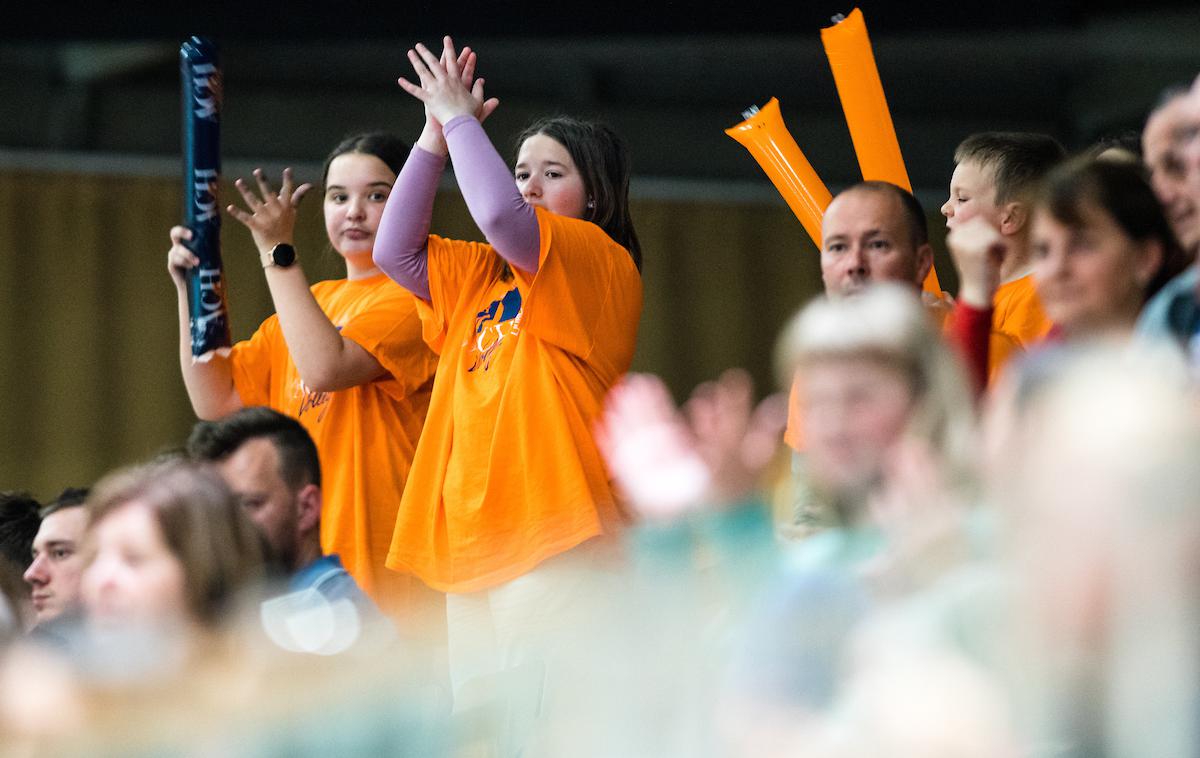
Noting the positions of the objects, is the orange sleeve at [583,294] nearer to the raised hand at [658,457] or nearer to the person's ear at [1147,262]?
the raised hand at [658,457]

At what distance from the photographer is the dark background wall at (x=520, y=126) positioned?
16.8 feet

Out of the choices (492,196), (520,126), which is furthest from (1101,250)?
(520,126)

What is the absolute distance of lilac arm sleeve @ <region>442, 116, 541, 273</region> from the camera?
242 cm

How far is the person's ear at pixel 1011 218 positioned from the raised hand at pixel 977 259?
1.52ft

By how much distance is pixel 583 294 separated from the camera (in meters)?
2.58

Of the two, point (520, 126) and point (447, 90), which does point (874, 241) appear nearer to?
point (447, 90)

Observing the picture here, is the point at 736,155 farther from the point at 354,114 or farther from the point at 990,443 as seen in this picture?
the point at 990,443

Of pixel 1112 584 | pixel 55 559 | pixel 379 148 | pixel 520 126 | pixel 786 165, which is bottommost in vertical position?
pixel 1112 584

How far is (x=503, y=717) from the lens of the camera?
1.99 metres

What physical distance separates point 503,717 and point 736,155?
3.98 meters

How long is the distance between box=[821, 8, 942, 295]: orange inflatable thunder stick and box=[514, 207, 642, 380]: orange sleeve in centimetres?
43

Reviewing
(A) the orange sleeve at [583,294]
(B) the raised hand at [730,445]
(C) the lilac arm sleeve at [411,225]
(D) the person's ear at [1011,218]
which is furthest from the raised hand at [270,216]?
(B) the raised hand at [730,445]

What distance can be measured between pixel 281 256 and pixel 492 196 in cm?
51

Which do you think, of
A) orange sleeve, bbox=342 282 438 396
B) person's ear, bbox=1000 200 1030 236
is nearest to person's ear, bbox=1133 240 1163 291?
person's ear, bbox=1000 200 1030 236
